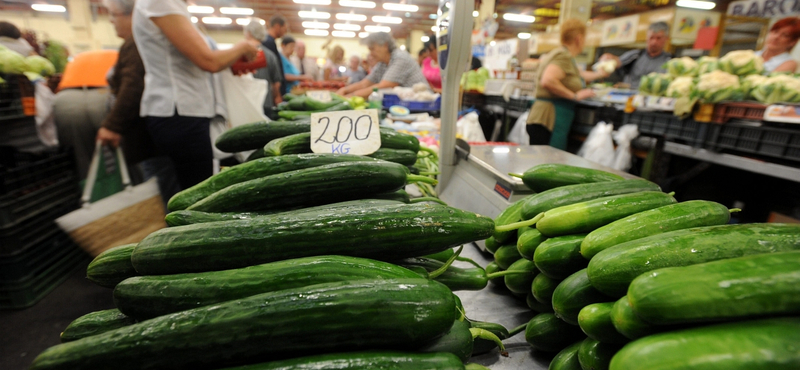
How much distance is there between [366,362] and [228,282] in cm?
31

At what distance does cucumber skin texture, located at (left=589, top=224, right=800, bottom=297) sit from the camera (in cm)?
65

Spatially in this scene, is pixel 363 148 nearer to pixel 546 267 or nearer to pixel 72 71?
pixel 546 267

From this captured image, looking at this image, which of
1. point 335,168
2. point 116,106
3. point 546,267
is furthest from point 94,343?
point 116,106

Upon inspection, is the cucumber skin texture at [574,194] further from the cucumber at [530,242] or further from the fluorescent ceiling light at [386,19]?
the fluorescent ceiling light at [386,19]

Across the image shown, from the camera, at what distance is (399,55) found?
5051mm

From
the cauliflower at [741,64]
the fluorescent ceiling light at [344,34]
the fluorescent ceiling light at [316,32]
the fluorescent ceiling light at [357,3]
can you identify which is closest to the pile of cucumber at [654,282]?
the cauliflower at [741,64]

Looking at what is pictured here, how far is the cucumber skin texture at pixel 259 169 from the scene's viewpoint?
3.83 ft

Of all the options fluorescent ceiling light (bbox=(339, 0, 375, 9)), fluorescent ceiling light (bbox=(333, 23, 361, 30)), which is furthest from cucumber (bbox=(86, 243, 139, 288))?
fluorescent ceiling light (bbox=(333, 23, 361, 30))

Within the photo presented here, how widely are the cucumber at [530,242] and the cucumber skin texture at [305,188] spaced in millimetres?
395

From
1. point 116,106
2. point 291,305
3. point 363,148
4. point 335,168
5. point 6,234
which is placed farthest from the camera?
point 116,106

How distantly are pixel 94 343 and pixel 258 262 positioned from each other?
0.29m

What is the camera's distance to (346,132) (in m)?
1.43

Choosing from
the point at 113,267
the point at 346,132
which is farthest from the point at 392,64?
the point at 113,267

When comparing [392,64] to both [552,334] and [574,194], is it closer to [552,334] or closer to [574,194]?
[574,194]
